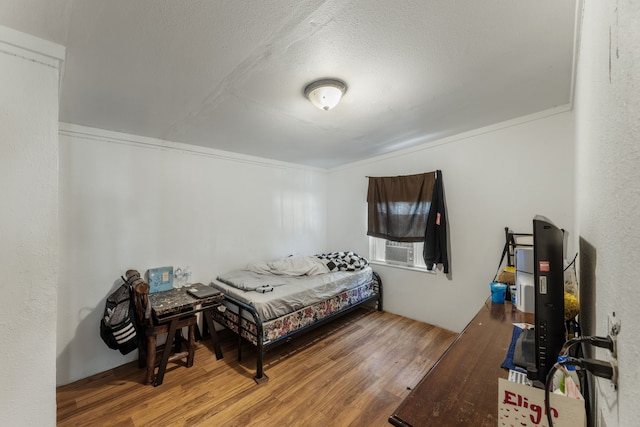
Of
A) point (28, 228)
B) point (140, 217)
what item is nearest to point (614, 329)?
point (28, 228)

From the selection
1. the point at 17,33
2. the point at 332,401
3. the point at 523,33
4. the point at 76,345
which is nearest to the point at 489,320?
the point at 332,401

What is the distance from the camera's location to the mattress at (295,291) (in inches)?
92.5

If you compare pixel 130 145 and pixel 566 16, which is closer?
pixel 566 16

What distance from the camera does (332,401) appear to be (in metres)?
1.90

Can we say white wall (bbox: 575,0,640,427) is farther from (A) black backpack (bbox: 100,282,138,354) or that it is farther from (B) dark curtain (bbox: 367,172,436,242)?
(A) black backpack (bbox: 100,282,138,354)

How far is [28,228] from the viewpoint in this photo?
1170mm

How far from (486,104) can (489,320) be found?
172 cm

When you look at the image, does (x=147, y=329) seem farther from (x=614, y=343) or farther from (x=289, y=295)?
(x=614, y=343)

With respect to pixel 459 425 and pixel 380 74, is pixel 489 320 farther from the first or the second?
pixel 380 74

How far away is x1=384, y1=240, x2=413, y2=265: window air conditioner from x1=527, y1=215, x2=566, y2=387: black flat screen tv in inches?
102

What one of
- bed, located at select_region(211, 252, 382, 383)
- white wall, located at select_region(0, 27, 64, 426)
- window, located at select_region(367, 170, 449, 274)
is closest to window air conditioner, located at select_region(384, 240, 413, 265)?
window, located at select_region(367, 170, 449, 274)

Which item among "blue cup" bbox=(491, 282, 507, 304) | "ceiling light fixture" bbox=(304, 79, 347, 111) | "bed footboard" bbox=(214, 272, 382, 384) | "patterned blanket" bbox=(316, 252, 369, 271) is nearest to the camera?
"ceiling light fixture" bbox=(304, 79, 347, 111)

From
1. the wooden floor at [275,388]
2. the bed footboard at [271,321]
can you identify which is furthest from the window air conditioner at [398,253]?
the wooden floor at [275,388]

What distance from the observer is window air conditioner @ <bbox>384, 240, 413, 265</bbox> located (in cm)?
345
